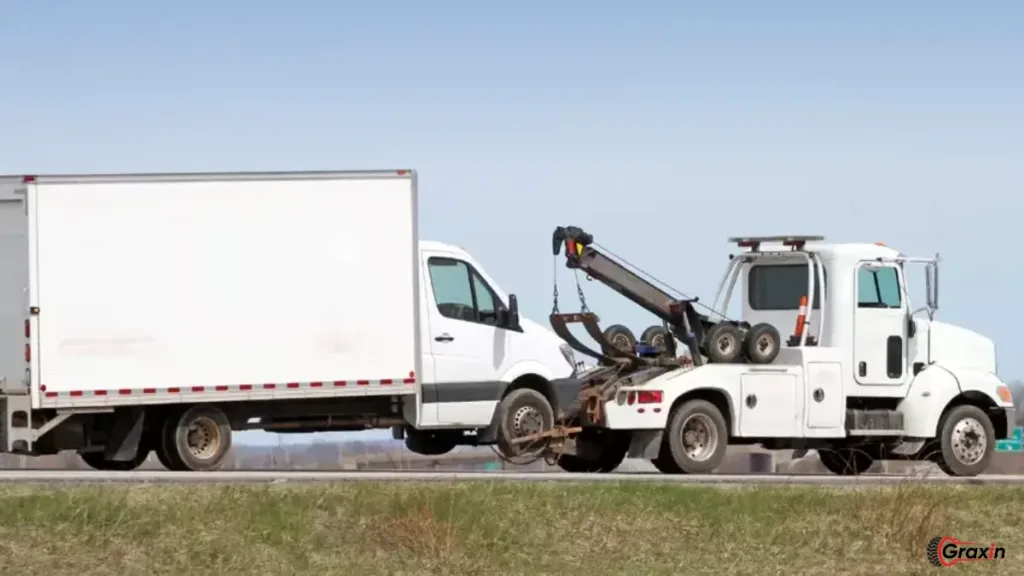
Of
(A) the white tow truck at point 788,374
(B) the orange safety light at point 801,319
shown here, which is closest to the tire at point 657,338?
(A) the white tow truck at point 788,374

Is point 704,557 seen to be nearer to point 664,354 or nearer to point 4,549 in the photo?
point 4,549

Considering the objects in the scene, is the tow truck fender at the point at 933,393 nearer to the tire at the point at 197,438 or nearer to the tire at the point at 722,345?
the tire at the point at 722,345

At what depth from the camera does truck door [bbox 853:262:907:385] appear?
79.7 feet

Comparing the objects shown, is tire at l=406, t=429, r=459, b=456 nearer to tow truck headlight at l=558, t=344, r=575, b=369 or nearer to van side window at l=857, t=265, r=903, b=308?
tow truck headlight at l=558, t=344, r=575, b=369

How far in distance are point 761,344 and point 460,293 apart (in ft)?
13.1

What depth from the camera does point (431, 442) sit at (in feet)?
77.6

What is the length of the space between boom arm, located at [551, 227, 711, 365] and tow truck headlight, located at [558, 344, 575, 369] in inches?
50.8

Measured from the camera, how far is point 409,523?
15.5 m


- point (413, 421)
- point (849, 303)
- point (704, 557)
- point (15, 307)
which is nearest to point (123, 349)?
point (15, 307)

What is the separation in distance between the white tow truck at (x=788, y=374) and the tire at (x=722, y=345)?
0.06 ft

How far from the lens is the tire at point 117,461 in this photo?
21.8 m

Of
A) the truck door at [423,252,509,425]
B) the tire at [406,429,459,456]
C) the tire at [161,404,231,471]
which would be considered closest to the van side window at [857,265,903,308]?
the truck door at [423,252,509,425]

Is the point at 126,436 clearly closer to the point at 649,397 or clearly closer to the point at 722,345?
the point at 649,397

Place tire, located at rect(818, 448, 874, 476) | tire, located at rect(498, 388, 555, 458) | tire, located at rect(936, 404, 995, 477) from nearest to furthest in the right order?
tire, located at rect(498, 388, 555, 458) → tire, located at rect(936, 404, 995, 477) → tire, located at rect(818, 448, 874, 476)
